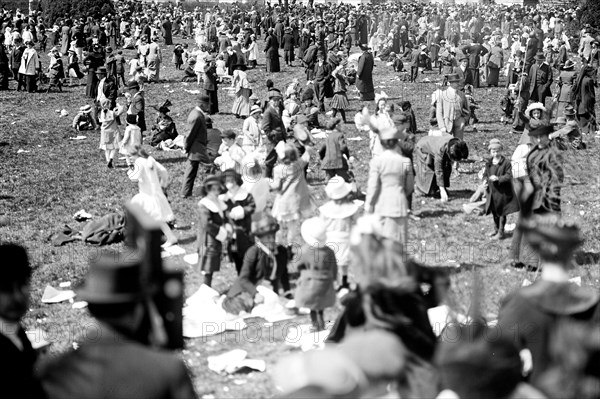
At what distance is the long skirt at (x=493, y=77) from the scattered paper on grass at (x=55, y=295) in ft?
59.9

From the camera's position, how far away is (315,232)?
8.88 metres

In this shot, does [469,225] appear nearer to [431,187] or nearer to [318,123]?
[431,187]

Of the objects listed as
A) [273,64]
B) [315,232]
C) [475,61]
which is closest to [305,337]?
[315,232]

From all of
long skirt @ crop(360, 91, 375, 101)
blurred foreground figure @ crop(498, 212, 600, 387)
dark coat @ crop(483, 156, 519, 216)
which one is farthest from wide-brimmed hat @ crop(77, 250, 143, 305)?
long skirt @ crop(360, 91, 375, 101)

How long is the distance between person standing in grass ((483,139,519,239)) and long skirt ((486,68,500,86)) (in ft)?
47.4

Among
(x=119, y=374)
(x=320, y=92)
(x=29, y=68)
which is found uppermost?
(x=119, y=374)

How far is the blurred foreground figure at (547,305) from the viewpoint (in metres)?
5.03

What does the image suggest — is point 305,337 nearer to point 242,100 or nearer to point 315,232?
point 315,232

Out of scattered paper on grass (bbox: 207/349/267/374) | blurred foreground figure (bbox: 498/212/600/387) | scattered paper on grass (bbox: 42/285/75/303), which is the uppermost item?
blurred foreground figure (bbox: 498/212/600/387)

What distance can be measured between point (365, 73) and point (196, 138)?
9.66 m

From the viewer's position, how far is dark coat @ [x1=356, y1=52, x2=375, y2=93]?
2230cm

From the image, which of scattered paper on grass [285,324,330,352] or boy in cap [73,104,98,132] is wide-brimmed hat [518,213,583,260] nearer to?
scattered paper on grass [285,324,330,352]

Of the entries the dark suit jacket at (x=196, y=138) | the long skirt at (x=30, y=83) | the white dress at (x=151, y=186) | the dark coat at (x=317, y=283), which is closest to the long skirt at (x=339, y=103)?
the dark suit jacket at (x=196, y=138)

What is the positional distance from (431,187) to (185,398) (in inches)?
407
